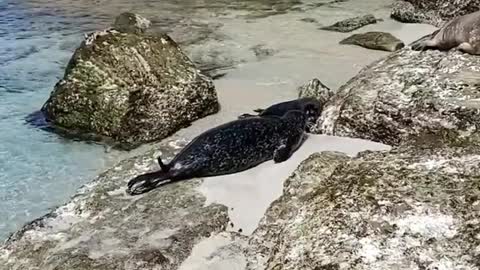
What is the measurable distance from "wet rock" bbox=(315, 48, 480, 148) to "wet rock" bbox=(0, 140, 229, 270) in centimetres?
140

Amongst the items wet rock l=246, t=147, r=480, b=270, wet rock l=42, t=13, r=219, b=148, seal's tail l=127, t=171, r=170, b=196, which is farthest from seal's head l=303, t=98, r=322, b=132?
wet rock l=246, t=147, r=480, b=270

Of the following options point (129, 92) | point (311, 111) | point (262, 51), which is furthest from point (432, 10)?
point (129, 92)

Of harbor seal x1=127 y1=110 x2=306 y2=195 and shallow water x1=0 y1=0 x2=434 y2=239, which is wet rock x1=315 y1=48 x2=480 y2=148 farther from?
shallow water x1=0 y1=0 x2=434 y2=239

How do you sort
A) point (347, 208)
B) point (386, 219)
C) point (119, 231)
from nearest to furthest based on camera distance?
point (386, 219) < point (347, 208) < point (119, 231)

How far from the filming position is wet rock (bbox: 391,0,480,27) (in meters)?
10.1

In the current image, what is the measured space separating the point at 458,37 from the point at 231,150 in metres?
2.42

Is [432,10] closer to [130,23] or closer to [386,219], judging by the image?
[130,23]

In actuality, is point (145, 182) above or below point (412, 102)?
below

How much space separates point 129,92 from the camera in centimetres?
646

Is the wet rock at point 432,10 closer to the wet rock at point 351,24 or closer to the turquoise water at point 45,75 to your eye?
the wet rock at point 351,24

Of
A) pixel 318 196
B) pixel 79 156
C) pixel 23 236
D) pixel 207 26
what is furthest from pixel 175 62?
pixel 207 26

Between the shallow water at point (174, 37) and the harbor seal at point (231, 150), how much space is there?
49.6 inches

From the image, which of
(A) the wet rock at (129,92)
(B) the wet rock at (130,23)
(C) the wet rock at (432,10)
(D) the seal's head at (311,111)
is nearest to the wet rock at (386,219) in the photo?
(D) the seal's head at (311,111)

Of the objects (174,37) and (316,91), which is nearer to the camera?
(316,91)
